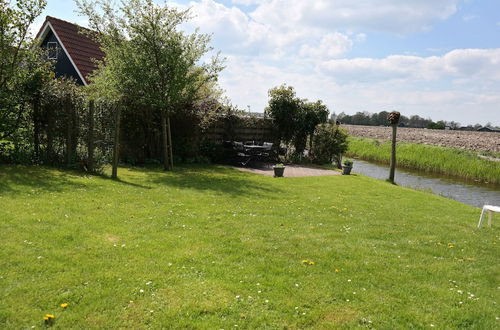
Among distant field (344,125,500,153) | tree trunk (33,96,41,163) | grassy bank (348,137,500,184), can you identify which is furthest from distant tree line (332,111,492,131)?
tree trunk (33,96,41,163)

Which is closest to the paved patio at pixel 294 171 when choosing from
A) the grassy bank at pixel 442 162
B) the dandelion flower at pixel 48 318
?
the grassy bank at pixel 442 162

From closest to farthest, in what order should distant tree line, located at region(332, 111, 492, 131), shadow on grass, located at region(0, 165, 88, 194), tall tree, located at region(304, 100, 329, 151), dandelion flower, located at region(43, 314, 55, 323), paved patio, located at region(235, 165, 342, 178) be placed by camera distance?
dandelion flower, located at region(43, 314, 55, 323), shadow on grass, located at region(0, 165, 88, 194), paved patio, located at region(235, 165, 342, 178), tall tree, located at region(304, 100, 329, 151), distant tree line, located at region(332, 111, 492, 131)

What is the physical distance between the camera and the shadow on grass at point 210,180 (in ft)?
33.3

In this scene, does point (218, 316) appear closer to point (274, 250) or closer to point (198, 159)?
point (274, 250)

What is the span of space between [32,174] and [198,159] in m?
7.27

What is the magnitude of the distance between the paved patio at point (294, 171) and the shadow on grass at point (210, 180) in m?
1.13

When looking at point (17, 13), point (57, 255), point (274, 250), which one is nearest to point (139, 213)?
point (57, 255)

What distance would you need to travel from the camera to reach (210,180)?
11484mm

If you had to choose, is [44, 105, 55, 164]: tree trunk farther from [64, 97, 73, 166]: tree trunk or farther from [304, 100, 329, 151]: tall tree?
[304, 100, 329, 151]: tall tree

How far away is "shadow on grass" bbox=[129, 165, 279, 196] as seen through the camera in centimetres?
1016

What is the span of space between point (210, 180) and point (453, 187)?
13.1 metres

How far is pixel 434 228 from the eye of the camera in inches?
295

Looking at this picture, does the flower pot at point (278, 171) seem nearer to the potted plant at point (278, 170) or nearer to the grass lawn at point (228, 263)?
the potted plant at point (278, 170)

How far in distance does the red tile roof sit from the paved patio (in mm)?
11359
